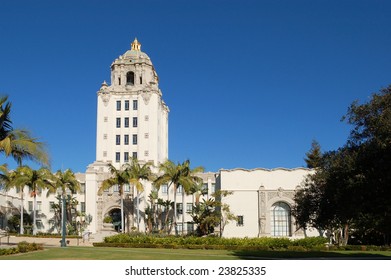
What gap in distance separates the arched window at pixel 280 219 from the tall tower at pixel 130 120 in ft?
69.1

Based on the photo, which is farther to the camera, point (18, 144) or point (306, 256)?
point (306, 256)

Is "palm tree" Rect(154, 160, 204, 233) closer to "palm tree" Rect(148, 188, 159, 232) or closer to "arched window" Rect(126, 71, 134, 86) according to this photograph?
"palm tree" Rect(148, 188, 159, 232)

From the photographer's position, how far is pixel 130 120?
7206 cm

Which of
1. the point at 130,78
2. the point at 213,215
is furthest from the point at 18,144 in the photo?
the point at 130,78

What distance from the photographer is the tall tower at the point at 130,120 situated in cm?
7106

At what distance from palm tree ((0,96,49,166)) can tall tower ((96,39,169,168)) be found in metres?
50.3

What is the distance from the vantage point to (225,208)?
177 ft

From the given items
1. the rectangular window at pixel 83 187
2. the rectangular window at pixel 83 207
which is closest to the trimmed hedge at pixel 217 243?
the rectangular window at pixel 83 207

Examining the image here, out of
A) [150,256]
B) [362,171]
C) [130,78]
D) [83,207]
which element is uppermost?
[130,78]

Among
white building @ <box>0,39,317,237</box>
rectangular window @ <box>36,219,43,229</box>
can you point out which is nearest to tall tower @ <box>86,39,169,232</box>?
white building @ <box>0,39,317,237</box>

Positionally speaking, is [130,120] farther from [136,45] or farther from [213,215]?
[213,215]

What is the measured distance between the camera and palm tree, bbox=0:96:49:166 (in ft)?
61.0

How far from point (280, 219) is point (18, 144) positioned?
39.7m
